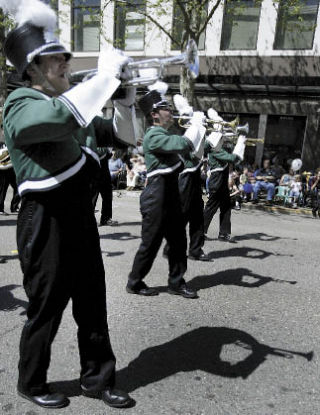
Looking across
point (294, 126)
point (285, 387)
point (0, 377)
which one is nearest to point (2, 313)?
point (0, 377)

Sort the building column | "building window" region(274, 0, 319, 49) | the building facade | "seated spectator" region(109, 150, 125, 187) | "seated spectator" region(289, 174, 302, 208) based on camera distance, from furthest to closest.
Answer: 1. the building column
2. the building facade
3. "building window" region(274, 0, 319, 49)
4. "seated spectator" region(109, 150, 125, 187)
5. "seated spectator" region(289, 174, 302, 208)

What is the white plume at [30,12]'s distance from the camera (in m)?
2.06

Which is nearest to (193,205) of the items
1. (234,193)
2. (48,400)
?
(48,400)

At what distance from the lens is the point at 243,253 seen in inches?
249

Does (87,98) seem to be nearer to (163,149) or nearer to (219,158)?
(163,149)

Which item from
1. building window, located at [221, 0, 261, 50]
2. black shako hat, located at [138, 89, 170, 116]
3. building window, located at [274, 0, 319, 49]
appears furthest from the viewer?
building window, located at [221, 0, 261, 50]

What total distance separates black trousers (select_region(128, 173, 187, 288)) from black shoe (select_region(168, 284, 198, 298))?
0.05 meters

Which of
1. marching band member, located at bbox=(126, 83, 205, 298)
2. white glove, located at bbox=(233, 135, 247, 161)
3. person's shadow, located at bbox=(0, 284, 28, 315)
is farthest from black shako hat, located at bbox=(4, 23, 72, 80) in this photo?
white glove, located at bbox=(233, 135, 247, 161)

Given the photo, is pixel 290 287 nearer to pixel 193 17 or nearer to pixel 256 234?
pixel 256 234

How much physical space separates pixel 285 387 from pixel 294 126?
14.6 m

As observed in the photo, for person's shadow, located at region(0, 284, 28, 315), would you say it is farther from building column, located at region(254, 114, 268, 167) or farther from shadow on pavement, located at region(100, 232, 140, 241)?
building column, located at region(254, 114, 268, 167)

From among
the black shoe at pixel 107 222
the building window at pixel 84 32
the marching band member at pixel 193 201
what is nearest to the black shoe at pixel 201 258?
the marching band member at pixel 193 201

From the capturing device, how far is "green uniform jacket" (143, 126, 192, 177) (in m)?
3.84

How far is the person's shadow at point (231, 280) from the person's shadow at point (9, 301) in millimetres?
1892
